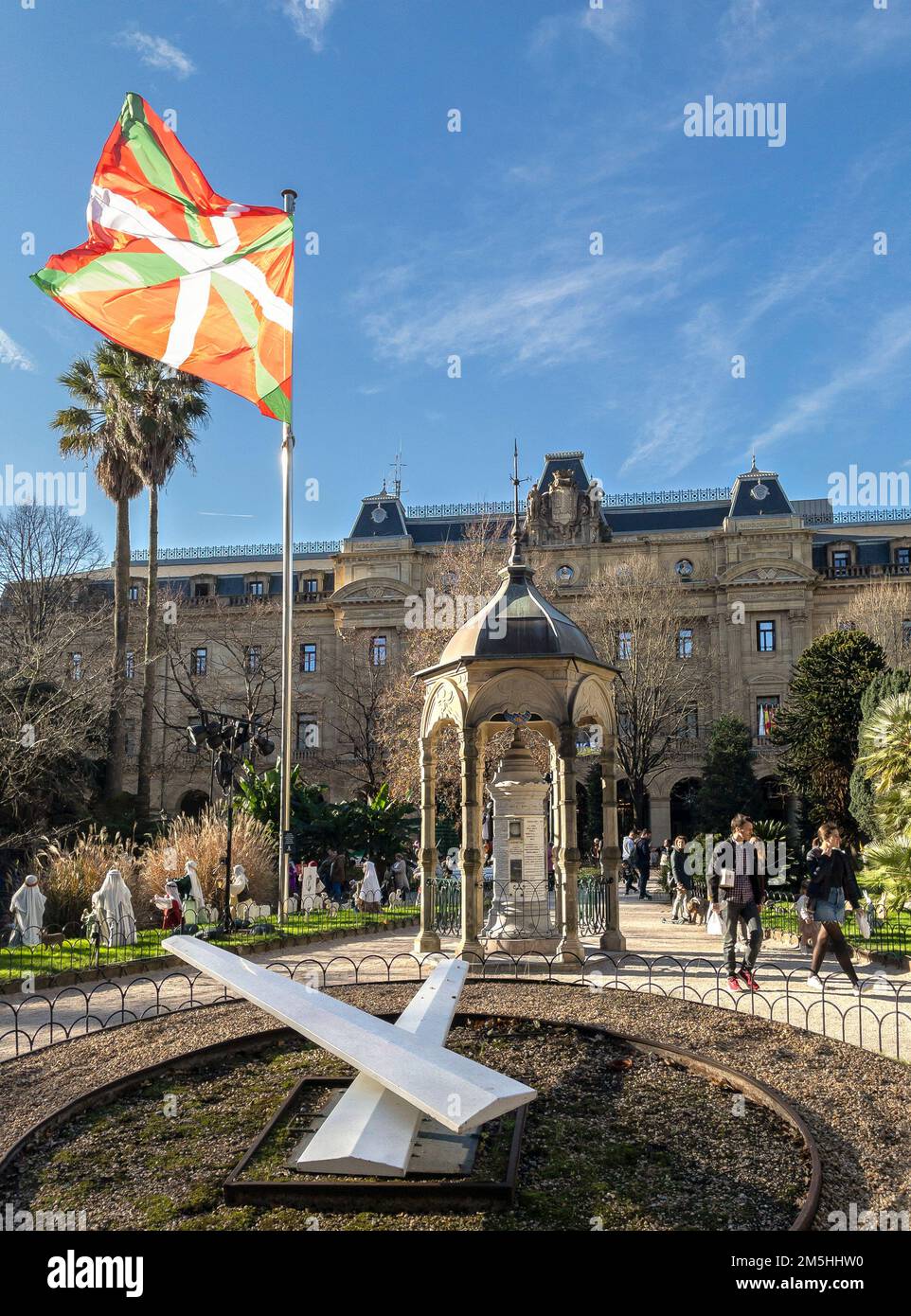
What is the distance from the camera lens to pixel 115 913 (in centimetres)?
1478

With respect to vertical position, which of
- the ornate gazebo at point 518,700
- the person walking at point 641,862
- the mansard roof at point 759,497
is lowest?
the person walking at point 641,862

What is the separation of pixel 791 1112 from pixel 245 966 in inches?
135

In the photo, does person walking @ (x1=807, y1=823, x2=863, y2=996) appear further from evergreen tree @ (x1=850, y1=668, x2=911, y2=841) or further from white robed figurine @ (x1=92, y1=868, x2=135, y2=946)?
evergreen tree @ (x1=850, y1=668, x2=911, y2=841)

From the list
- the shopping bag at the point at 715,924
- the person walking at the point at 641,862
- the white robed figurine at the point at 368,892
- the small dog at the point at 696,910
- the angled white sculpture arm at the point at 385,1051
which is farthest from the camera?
the person walking at the point at 641,862

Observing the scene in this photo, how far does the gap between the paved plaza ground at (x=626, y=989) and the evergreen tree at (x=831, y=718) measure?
1152 centimetres

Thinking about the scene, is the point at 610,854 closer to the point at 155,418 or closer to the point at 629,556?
the point at 155,418

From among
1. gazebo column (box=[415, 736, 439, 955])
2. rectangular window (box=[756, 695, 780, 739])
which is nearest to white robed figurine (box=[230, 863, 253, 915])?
gazebo column (box=[415, 736, 439, 955])

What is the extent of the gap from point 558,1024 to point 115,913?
8.29 meters

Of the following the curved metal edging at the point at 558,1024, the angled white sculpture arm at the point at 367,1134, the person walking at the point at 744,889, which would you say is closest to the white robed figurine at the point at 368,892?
the person walking at the point at 744,889

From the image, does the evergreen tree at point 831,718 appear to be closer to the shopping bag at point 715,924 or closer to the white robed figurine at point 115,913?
the shopping bag at point 715,924

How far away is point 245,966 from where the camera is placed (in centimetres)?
650

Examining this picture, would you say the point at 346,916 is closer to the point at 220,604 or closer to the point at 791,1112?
the point at 791,1112

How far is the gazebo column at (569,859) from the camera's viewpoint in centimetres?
1230

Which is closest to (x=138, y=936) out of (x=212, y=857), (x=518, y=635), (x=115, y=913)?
(x=115, y=913)
